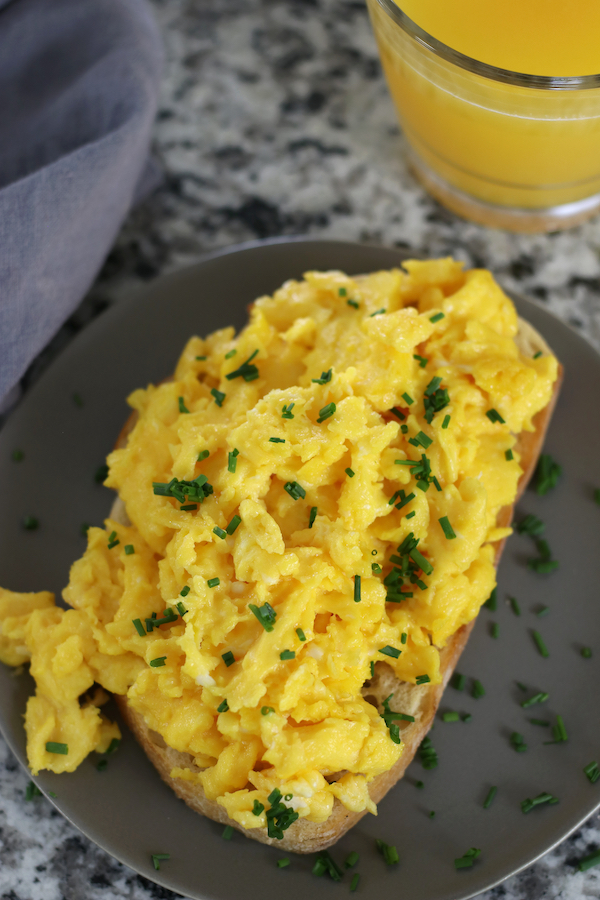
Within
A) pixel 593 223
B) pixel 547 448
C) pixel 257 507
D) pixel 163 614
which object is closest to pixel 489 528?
pixel 547 448

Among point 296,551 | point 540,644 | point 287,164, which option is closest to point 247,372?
point 296,551

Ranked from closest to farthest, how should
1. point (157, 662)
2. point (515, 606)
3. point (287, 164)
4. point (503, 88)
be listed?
point (157, 662)
point (503, 88)
point (515, 606)
point (287, 164)

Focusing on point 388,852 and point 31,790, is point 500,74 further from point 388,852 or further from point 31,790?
point 31,790

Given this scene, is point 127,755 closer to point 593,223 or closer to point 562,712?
point 562,712

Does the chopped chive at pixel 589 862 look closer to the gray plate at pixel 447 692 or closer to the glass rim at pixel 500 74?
the gray plate at pixel 447 692

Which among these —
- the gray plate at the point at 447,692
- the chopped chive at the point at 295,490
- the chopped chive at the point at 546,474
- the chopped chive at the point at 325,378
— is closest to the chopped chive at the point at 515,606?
the gray plate at the point at 447,692

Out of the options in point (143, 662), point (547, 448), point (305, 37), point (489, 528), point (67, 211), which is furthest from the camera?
point (305, 37)

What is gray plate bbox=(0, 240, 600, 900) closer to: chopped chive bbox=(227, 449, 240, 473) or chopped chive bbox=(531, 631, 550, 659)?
chopped chive bbox=(531, 631, 550, 659)
